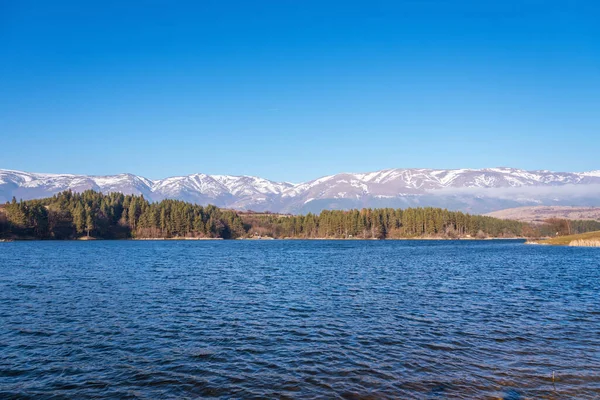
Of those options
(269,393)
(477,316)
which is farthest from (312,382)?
(477,316)

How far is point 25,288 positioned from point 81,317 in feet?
61.0

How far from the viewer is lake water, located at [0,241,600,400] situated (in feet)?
60.4

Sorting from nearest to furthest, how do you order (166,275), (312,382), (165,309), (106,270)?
(312,382) → (165,309) → (166,275) → (106,270)

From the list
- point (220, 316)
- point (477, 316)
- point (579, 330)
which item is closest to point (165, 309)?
point (220, 316)

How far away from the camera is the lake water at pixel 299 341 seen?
18406mm

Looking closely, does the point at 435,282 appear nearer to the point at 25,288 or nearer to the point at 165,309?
the point at 165,309

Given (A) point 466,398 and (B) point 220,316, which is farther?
(B) point 220,316

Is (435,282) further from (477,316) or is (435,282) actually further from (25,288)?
(25,288)

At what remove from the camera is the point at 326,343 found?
2472 centimetres

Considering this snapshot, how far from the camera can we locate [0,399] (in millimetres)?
17141

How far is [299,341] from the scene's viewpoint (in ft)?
82.6

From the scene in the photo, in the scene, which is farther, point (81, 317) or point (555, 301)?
point (555, 301)

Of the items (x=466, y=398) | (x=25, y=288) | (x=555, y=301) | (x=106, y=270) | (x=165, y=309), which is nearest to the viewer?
(x=466, y=398)

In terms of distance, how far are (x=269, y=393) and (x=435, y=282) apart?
38.7 meters
